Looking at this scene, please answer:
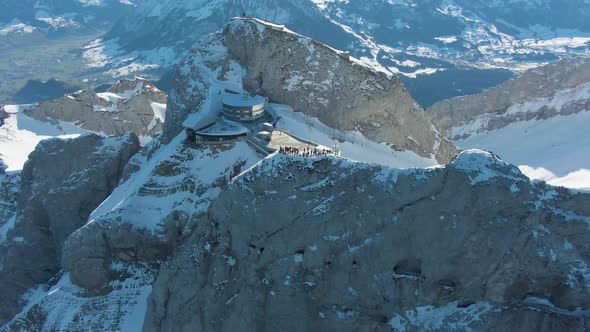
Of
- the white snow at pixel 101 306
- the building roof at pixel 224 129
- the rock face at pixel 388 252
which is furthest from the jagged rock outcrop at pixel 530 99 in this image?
the white snow at pixel 101 306

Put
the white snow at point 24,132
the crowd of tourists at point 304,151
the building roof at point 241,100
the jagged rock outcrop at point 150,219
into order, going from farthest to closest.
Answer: the white snow at point 24,132, the building roof at point 241,100, the jagged rock outcrop at point 150,219, the crowd of tourists at point 304,151

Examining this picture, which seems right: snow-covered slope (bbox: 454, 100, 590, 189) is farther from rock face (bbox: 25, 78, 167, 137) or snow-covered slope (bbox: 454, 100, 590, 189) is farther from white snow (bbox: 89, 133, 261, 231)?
rock face (bbox: 25, 78, 167, 137)

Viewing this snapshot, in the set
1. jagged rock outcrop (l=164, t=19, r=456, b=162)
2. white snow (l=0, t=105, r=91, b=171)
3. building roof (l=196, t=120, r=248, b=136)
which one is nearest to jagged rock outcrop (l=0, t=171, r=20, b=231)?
white snow (l=0, t=105, r=91, b=171)

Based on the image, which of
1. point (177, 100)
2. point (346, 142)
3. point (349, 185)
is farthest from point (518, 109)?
point (349, 185)

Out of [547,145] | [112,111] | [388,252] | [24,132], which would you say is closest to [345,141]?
[388,252]

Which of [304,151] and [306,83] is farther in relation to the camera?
[306,83]

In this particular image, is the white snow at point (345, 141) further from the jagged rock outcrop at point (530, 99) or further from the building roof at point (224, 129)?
the jagged rock outcrop at point (530, 99)

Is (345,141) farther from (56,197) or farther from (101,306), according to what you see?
(56,197)
